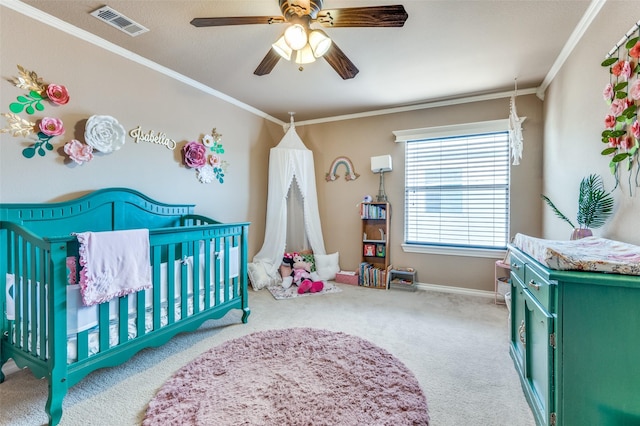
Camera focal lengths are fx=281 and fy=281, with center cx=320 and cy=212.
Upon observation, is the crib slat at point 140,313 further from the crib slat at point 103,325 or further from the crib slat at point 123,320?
the crib slat at point 103,325

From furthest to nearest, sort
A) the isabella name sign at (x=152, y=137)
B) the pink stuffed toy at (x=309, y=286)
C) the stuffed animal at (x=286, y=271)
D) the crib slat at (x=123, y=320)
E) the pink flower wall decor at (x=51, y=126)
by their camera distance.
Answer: the stuffed animal at (x=286, y=271), the pink stuffed toy at (x=309, y=286), the isabella name sign at (x=152, y=137), the pink flower wall decor at (x=51, y=126), the crib slat at (x=123, y=320)

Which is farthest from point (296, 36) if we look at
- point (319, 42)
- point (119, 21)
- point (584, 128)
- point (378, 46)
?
point (584, 128)

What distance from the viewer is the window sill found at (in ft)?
11.0

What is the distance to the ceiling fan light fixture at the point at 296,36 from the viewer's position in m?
1.53

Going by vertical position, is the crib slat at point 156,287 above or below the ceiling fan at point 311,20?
below

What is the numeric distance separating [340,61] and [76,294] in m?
2.12

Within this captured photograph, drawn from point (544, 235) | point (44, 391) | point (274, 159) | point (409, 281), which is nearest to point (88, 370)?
point (44, 391)

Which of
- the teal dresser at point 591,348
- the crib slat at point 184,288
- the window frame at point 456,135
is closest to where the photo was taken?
the teal dresser at point 591,348

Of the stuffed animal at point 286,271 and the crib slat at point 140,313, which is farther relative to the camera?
the stuffed animal at point 286,271

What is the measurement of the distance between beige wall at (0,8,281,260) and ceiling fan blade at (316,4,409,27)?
6.36ft

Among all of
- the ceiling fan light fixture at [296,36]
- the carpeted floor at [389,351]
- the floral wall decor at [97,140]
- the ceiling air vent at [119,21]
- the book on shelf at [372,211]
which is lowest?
the carpeted floor at [389,351]

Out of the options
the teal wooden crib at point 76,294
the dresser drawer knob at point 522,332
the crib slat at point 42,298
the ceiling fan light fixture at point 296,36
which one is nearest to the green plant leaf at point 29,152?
the teal wooden crib at point 76,294

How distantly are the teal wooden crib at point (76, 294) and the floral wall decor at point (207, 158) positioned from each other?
2.03 feet

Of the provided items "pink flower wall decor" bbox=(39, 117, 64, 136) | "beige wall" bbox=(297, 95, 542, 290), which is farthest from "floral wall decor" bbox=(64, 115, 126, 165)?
"beige wall" bbox=(297, 95, 542, 290)
